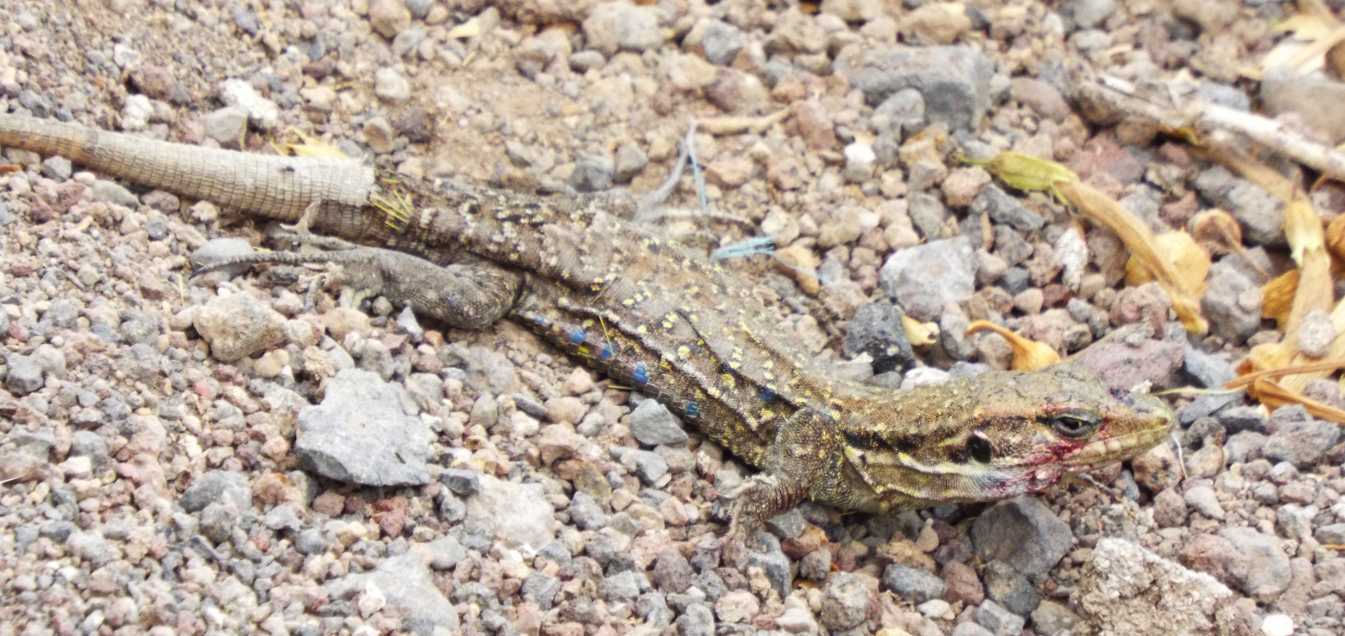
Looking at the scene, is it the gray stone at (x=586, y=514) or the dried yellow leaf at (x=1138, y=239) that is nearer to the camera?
the gray stone at (x=586, y=514)

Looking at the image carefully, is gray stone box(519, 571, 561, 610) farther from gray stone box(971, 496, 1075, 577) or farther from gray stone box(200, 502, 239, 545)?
gray stone box(971, 496, 1075, 577)

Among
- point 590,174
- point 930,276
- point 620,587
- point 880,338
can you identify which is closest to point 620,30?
point 590,174

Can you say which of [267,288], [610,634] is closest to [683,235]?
[267,288]

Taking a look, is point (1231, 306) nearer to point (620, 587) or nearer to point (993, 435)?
point (993, 435)

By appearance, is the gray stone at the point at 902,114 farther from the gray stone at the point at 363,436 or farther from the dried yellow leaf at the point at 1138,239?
the gray stone at the point at 363,436

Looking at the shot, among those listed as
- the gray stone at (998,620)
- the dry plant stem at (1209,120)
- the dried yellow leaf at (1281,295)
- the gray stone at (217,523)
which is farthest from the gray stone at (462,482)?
the dry plant stem at (1209,120)
